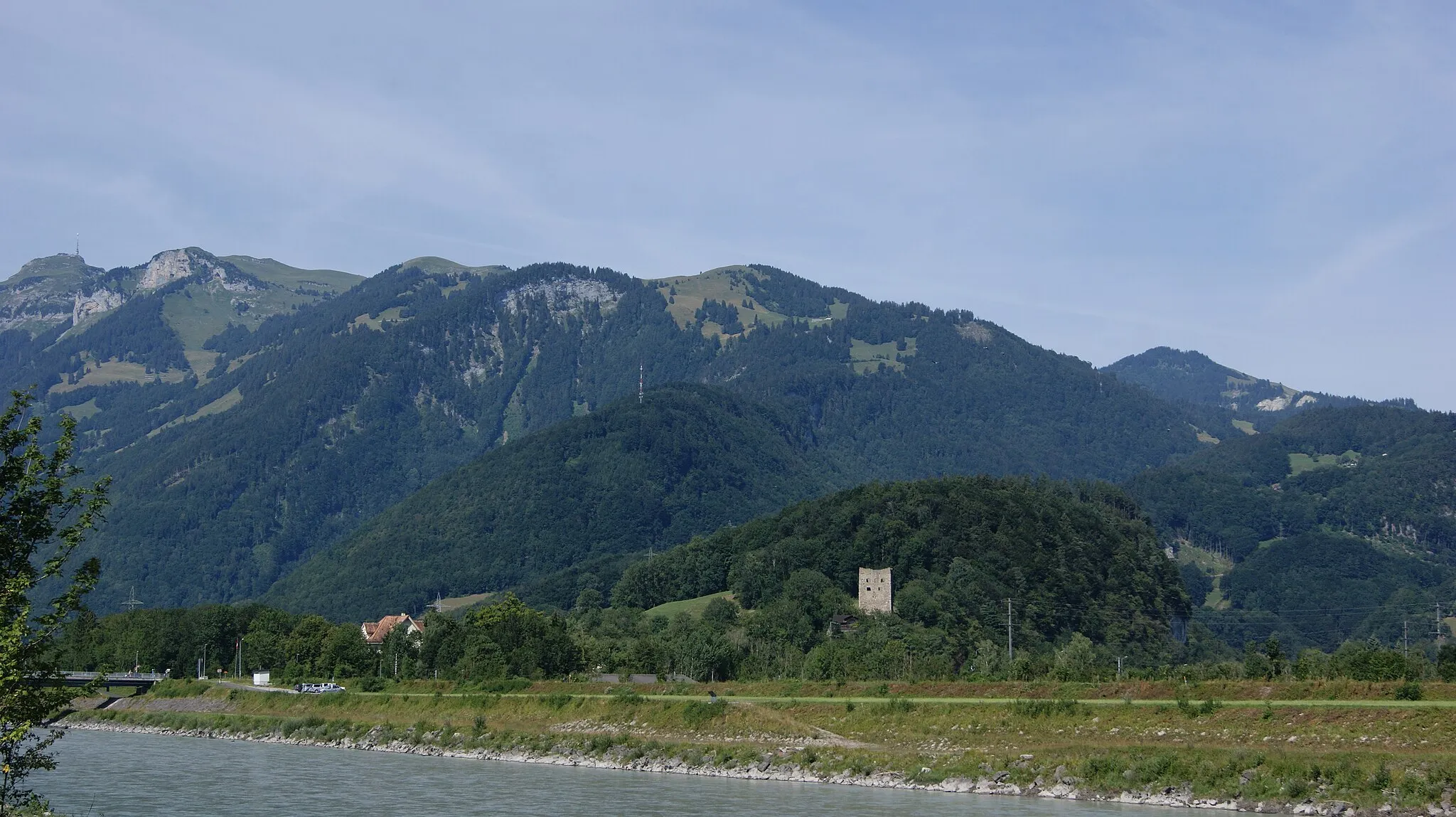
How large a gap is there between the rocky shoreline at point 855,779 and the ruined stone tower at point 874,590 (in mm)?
87508

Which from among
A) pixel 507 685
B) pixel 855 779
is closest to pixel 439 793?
pixel 855 779

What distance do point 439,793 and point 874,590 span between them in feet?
385

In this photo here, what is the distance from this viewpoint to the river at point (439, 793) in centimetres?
6256

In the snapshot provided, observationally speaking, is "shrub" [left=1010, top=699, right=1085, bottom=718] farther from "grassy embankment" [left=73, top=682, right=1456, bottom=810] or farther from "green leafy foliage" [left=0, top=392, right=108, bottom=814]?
"green leafy foliage" [left=0, top=392, right=108, bottom=814]

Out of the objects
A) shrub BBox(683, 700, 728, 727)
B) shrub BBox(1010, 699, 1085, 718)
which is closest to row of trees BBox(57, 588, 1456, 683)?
shrub BBox(1010, 699, 1085, 718)

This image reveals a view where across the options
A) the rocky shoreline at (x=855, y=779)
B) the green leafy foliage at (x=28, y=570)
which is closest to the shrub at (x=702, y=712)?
the rocky shoreline at (x=855, y=779)

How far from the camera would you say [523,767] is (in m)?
85.0

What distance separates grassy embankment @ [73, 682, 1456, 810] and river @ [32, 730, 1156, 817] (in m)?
2.80

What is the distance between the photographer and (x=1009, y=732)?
74562 mm

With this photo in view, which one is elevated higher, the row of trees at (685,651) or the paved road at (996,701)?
the row of trees at (685,651)

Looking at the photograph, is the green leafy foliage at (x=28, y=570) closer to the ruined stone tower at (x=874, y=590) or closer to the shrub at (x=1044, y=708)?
the shrub at (x=1044, y=708)

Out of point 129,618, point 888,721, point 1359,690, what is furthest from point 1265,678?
point 129,618

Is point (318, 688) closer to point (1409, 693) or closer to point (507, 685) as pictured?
point (507, 685)

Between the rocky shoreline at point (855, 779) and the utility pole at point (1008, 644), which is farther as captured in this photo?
the utility pole at point (1008, 644)
